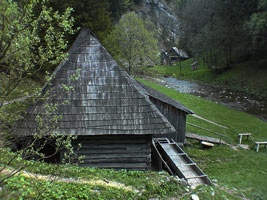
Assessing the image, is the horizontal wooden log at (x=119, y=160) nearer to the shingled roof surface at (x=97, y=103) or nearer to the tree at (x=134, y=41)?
the shingled roof surface at (x=97, y=103)

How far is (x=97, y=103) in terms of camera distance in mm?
9062

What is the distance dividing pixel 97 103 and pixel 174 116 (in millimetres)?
5798

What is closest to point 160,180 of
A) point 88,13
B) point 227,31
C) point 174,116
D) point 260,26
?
point 174,116

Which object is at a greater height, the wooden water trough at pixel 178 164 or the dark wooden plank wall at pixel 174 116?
the dark wooden plank wall at pixel 174 116

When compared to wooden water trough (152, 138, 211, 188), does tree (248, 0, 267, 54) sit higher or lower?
higher

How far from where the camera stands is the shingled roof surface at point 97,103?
337 inches

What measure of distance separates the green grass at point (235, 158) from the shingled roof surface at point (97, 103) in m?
4.06

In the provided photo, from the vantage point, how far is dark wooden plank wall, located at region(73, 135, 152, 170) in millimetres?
8938

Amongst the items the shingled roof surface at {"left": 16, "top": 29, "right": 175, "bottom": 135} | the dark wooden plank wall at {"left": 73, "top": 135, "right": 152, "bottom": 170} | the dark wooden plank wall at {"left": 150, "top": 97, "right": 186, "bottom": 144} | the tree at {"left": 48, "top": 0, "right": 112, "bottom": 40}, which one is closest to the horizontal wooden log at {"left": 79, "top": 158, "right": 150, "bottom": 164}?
the dark wooden plank wall at {"left": 73, "top": 135, "right": 152, "bottom": 170}

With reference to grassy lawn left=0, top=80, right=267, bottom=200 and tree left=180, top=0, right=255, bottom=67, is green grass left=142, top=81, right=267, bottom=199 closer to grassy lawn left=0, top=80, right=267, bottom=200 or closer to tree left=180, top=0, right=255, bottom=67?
grassy lawn left=0, top=80, right=267, bottom=200

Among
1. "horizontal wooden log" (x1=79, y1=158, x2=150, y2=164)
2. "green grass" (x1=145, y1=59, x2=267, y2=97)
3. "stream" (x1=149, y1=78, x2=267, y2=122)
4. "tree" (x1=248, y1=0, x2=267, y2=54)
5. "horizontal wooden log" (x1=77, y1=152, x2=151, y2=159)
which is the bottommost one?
"stream" (x1=149, y1=78, x2=267, y2=122)

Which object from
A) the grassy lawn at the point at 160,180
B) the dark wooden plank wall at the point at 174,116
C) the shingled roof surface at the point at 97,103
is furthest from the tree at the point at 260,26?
the shingled roof surface at the point at 97,103

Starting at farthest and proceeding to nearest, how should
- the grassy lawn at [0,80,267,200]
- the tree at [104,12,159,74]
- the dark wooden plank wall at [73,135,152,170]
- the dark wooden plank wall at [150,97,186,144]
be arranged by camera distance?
the tree at [104,12,159,74], the dark wooden plank wall at [150,97,186,144], the dark wooden plank wall at [73,135,152,170], the grassy lawn at [0,80,267,200]

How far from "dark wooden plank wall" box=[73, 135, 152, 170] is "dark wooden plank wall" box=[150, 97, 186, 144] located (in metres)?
4.43
